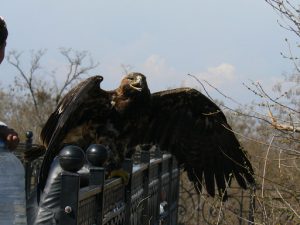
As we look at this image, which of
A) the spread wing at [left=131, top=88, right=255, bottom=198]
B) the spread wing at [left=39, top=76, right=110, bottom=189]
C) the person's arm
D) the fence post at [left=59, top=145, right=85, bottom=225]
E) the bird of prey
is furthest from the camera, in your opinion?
the spread wing at [left=131, top=88, right=255, bottom=198]

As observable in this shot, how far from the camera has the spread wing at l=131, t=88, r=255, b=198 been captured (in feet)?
26.1

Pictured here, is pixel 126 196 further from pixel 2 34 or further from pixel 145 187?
pixel 2 34

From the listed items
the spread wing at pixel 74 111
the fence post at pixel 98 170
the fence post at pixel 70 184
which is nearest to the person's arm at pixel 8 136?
the fence post at pixel 70 184

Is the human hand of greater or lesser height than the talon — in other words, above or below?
above

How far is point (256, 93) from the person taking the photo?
4.27m

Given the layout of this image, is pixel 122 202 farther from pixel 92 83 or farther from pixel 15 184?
pixel 15 184

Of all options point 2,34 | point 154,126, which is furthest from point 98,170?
point 154,126

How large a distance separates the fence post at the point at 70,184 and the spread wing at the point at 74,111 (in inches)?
93.6

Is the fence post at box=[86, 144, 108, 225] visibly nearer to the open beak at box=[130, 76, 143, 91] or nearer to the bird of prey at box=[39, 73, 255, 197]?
the bird of prey at box=[39, 73, 255, 197]

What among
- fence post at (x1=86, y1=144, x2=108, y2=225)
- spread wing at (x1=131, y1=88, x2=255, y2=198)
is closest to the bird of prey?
spread wing at (x1=131, y1=88, x2=255, y2=198)

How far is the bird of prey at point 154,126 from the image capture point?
6586 millimetres

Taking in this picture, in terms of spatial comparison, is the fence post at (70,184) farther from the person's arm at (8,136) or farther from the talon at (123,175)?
the talon at (123,175)

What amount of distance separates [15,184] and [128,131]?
219 inches

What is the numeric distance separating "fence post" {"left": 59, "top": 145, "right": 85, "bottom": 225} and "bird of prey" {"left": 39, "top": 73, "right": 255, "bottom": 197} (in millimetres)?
2768
